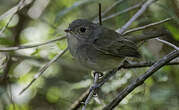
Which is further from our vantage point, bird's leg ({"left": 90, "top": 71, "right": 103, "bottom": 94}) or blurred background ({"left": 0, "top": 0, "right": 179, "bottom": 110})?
blurred background ({"left": 0, "top": 0, "right": 179, "bottom": 110})

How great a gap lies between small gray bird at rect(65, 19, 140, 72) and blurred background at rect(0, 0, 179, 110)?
0.23 metres

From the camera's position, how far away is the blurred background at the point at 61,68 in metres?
4.48

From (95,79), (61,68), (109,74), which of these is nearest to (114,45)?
(109,74)

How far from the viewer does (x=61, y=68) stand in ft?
19.5

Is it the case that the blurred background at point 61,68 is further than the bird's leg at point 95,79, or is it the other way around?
the blurred background at point 61,68

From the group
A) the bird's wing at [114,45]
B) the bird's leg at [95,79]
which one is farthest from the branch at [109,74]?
the bird's wing at [114,45]

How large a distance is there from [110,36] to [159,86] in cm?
154

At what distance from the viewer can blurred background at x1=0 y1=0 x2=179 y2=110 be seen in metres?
4.48

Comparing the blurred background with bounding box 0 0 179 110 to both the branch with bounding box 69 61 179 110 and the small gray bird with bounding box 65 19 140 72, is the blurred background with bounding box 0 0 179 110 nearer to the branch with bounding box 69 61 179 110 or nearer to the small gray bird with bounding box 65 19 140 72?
the branch with bounding box 69 61 179 110

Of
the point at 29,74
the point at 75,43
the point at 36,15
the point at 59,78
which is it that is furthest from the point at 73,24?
the point at 59,78

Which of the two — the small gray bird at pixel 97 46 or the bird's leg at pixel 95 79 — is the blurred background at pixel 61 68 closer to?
the bird's leg at pixel 95 79

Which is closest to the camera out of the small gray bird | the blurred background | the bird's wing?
the small gray bird

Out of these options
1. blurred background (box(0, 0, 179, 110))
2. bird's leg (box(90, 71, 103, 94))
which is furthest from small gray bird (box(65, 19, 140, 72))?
blurred background (box(0, 0, 179, 110))

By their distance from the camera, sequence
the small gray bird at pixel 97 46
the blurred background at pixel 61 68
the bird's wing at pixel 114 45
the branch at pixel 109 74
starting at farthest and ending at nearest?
the bird's wing at pixel 114 45 < the blurred background at pixel 61 68 < the small gray bird at pixel 97 46 < the branch at pixel 109 74
